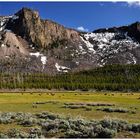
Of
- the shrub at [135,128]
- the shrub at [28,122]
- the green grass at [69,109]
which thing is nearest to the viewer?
the shrub at [135,128]

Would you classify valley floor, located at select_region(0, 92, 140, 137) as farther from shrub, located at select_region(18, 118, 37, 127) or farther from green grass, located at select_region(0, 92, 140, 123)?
shrub, located at select_region(18, 118, 37, 127)

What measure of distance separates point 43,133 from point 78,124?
13.4 feet

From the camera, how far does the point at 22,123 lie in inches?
1331

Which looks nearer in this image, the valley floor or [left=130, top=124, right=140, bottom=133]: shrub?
[left=130, top=124, right=140, bottom=133]: shrub

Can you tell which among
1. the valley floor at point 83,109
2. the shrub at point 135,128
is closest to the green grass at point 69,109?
the valley floor at point 83,109

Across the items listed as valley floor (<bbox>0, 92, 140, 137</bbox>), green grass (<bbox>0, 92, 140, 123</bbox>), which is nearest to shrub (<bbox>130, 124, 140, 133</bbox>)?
valley floor (<bbox>0, 92, 140, 137</bbox>)

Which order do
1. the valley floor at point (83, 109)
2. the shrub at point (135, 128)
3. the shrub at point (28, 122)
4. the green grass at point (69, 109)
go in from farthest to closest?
1. the green grass at point (69, 109)
2. the valley floor at point (83, 109)
3. the shrub at point (28, 122)
4. the shrub at point (135, 128)

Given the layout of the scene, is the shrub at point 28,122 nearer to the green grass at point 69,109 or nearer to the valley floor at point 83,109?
the valley floor at point 83,109

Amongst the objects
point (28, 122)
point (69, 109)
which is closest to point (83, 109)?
point (69, 109)

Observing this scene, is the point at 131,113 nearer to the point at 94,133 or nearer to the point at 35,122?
the point at 35,122

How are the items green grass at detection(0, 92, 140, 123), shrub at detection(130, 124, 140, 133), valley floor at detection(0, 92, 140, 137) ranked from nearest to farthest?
shrub at detection(130, 124, 140, 133)
valley floor at detection(0, 92, 140, 137)
green grass at detection(0, 92, 140, 123)

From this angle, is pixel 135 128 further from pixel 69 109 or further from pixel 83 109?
pixel 69 109

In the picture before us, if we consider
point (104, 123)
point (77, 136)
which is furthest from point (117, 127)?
point (77, 136)

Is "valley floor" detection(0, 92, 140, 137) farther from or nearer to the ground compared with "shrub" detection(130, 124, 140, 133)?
farther from the ground
